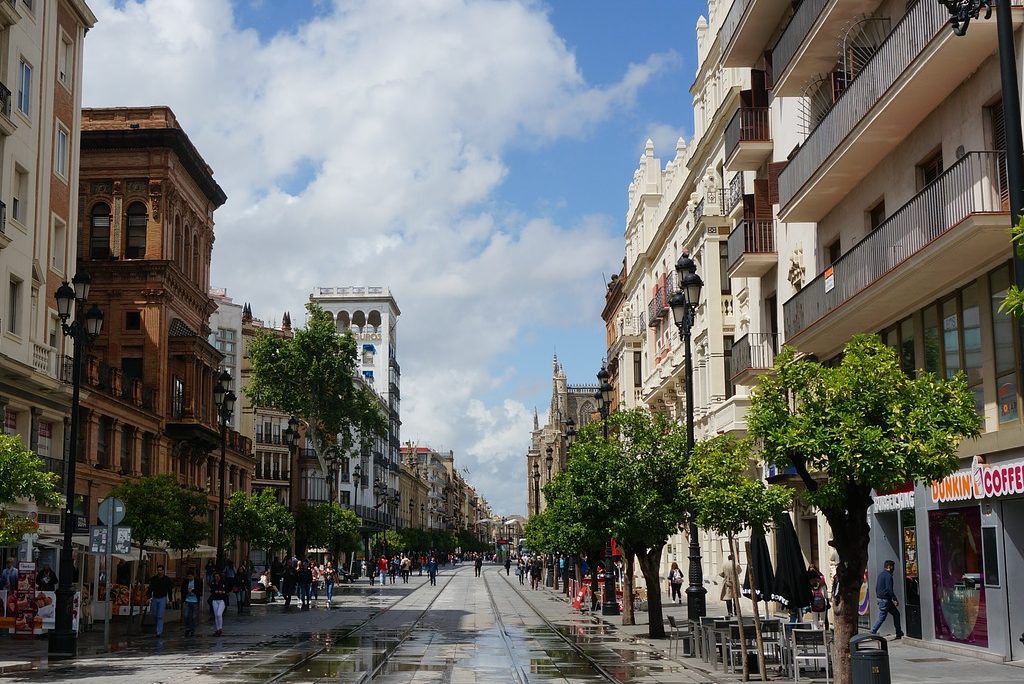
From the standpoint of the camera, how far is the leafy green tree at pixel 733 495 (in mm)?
17719

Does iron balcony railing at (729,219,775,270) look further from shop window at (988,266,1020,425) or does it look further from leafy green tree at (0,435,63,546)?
leafy green tree at (0,435,63,546)

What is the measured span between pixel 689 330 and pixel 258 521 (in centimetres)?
3504

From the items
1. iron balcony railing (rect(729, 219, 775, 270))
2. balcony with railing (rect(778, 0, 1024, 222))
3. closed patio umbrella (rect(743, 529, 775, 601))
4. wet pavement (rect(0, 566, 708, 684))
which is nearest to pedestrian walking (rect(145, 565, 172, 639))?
wet pavement (rect(0, 566, 708, 684))

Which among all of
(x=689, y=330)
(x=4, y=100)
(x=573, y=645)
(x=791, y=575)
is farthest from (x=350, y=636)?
(x=4, y=100)

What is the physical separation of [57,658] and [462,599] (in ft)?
99.8

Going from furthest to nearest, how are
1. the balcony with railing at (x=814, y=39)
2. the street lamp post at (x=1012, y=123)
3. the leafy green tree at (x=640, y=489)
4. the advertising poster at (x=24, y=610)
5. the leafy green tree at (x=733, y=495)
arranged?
1. the advertising poster at (x=24, y=610)
2. the leafy green tree at (x=640, y=489)
3. the balcony with railing at (x=814, y=39)
4. the leafy green tree at (x=733, y=495)
5. the street lamp post at (x=1012, y=123)

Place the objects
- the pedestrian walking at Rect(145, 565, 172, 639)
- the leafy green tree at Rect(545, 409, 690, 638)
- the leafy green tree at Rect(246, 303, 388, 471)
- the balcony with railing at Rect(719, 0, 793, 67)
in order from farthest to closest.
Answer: the leafy green tree at Rect(246, 303, 388, 471) → the balcony with railing at Rect(719, 0, 793, 67) → the pedestrian walking at Rect(145, 565, 172, 639) → the leafy green tree at Rect(545, 409, 690, 638)

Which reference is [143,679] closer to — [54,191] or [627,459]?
[627,459]

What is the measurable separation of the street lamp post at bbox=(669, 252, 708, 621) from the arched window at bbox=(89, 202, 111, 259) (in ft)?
114

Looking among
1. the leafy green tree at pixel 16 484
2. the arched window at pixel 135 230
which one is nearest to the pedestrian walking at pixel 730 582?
the leafy green tree at pixel 16 484

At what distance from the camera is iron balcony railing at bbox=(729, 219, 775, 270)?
33.7m

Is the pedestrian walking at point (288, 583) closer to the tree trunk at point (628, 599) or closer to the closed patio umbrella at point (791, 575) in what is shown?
the tree trunk at point (628, 599)

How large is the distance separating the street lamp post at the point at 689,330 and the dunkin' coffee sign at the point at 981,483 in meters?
4.76

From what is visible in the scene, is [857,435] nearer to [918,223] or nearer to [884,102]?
[918,223]
